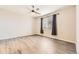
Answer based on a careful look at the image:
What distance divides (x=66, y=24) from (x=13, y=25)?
142 inches

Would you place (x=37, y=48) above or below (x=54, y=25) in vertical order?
below

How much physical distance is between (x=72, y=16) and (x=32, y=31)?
454cm

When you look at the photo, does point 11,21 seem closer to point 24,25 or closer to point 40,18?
point 24,25

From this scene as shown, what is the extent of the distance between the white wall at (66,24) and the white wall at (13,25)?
288 cm

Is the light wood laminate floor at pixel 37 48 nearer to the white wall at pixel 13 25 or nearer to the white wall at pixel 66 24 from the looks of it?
the white wall at pixel 66 24

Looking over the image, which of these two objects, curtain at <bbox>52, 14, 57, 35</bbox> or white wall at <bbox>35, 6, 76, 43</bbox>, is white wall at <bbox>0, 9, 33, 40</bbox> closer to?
curtain at <bbox>52, 14, 57, 35</bbox>

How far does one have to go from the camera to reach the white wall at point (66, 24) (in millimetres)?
4922

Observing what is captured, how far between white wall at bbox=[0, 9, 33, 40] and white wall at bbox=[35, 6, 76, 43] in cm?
288

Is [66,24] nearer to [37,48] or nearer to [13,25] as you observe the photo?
[37,48]

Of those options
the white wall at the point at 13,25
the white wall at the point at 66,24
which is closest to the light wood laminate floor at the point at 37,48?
the white wall at the point at 66,24

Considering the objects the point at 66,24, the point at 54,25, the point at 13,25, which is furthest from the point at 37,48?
the point at 13,25

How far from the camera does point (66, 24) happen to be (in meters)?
5.36

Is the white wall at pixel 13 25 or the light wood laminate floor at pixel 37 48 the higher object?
the white wall at pixel 13 25
